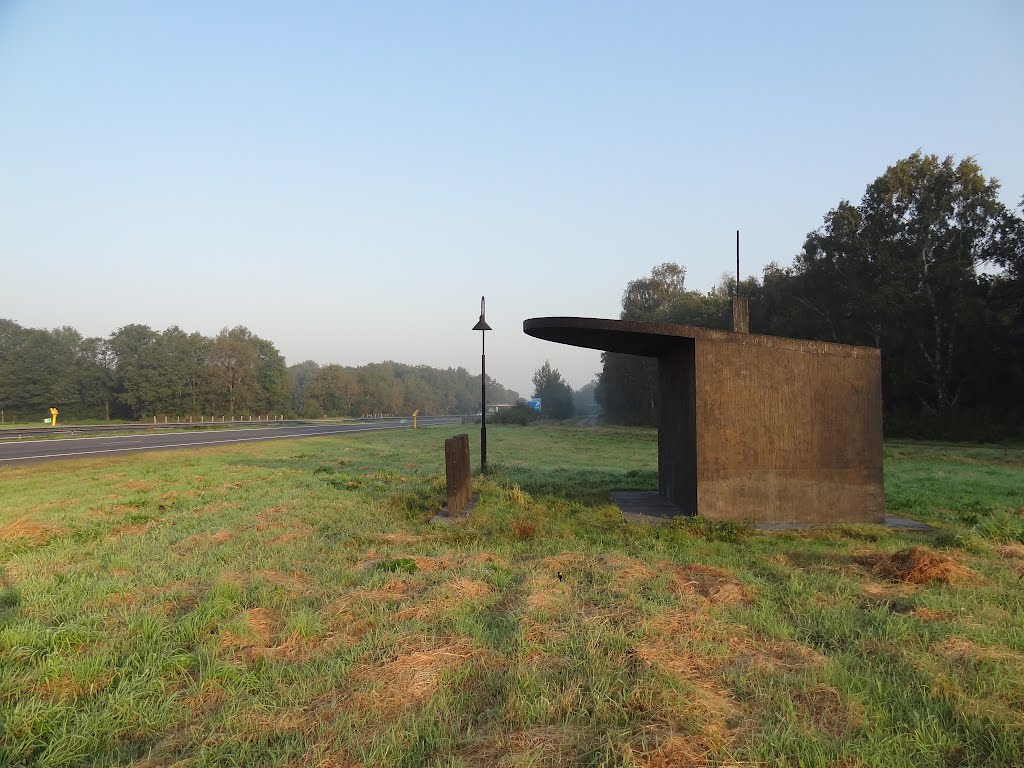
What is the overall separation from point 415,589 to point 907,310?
104ft

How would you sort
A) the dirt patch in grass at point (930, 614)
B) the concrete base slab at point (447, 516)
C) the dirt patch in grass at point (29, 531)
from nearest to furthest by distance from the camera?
1. the dirt patch in grass at point (930, 614)
2. the dirt patch in grass at point (29, 531)
3. the concrete base slab at point (447, 516)

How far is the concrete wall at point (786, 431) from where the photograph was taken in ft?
25.7

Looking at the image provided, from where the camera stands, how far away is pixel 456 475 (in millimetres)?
8602

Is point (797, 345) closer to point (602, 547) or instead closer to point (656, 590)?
point (602, 547)

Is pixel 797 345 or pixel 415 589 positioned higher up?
pixel 797 345

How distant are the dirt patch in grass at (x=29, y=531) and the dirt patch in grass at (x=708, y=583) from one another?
295 inches

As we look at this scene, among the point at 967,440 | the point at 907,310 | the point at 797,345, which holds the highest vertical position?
the point at 907,310

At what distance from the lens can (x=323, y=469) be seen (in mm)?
14406

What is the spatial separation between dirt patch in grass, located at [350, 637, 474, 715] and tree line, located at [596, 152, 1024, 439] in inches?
975

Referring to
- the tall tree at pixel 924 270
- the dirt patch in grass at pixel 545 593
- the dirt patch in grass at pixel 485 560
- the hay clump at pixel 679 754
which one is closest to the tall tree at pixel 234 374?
the tall tree at pixel 924 270

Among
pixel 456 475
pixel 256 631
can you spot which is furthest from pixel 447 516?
pixel 256 631

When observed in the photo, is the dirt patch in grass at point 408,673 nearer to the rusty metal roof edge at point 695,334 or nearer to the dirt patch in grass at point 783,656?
the dirt patch in grass at point 783,656

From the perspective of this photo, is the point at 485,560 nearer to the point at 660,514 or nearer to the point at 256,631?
the point at 256,631

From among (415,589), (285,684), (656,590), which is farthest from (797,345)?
(285,684)
